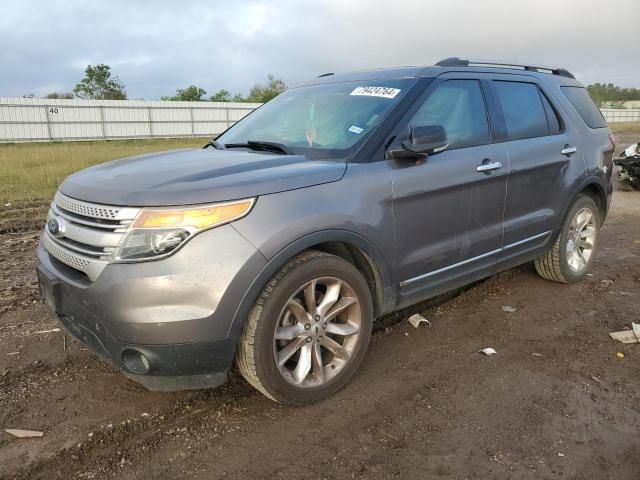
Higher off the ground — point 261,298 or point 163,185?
point 163,185

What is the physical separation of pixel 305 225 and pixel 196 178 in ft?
1.99

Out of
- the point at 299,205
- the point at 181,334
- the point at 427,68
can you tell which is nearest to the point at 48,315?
the point at 181,334

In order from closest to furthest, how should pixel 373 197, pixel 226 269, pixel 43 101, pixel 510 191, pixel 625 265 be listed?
pixel 226 269 → pixel 373 197 → pixel 510 191 → pixel 625 265 → pixel 43 101

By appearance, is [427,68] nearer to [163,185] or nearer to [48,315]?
[163,185]

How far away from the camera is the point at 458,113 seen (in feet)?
12.5

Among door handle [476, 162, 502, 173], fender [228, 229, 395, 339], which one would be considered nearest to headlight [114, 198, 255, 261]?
fender [228, 229, 395, 339]

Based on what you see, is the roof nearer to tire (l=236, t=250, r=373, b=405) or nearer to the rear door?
the rear door

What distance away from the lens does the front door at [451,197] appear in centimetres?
333

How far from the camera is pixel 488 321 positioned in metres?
4.25

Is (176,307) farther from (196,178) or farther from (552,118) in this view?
(552,118)

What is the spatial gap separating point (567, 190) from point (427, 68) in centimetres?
180

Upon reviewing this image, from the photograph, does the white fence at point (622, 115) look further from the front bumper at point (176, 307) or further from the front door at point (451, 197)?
the front bumper at point (176, 307)

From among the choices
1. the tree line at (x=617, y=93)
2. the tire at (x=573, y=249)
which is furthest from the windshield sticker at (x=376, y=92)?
the tree line at (x=617, y=93)

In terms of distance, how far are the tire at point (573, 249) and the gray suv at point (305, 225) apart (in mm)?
380
